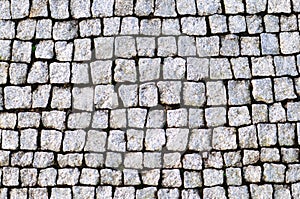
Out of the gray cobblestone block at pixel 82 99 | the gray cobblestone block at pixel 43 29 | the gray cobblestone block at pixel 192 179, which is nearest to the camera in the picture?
the gray cobblestone block at pixel 192 179

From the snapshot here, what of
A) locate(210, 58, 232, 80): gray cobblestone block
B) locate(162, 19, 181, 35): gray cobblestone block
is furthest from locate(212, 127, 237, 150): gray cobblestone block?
locate(162, 19, 181, 35): gray cobblestone block

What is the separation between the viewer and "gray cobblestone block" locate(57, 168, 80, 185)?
620 cm

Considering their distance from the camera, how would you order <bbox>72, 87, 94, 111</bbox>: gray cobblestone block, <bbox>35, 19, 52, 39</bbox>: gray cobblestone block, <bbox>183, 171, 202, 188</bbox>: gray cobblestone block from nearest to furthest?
1. <bbox>183, 171, 202, 188</bbox>: gray cobblestone block
2. <bbox>72, 87, 94, 111</bbox>: gray cobblestone block
3. <bbox>35, 19, 52, 39</bbox>: gray cobblestone block

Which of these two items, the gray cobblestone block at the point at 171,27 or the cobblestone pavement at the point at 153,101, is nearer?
the cobblestone pavement at the point at 153,101

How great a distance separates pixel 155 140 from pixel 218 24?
4.51 feet

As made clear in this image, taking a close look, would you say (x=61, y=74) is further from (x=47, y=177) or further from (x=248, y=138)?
(x=248, y=138)

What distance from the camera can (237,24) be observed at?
20.7 feet

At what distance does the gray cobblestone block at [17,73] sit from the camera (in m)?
6.33

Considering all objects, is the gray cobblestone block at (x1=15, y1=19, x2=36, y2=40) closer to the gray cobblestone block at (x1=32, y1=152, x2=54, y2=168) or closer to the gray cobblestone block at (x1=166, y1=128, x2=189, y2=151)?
the gray cobblestone block at (x1=32, y1=152, x2=54, y2=168)

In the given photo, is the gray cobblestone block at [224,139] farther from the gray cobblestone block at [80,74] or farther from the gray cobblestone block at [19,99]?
the gray cobblestone block at [19,99]

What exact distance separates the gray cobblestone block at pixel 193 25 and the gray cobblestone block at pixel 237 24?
0.28m

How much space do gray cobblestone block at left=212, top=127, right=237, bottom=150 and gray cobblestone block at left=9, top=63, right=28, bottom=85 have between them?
207 centimetres

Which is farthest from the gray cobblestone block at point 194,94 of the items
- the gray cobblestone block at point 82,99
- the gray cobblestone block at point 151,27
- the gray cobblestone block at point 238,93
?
the gray cobblestone block at point 82,99

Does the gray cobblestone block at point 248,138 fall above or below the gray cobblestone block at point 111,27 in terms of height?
below
